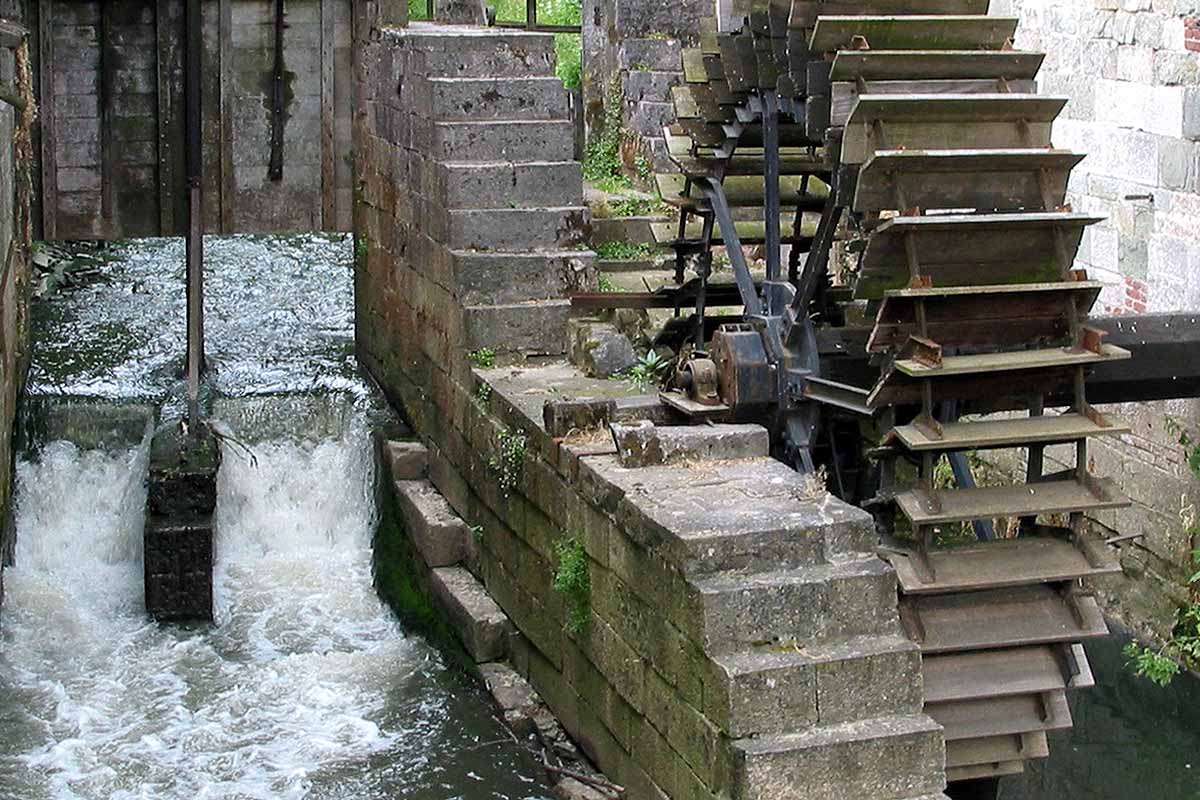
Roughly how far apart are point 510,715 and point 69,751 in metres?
1.94

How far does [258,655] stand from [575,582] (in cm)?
249

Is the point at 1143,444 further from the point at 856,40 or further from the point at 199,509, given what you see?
the point at 199,509

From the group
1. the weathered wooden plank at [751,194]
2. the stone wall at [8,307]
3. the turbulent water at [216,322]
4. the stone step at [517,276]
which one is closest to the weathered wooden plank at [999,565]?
the weathered wooden plank at [751,194]

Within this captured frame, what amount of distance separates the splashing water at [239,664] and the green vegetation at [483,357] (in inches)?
58.2

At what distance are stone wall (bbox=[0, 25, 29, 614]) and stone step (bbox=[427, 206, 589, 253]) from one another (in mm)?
2262

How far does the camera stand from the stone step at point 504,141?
10.2 metres

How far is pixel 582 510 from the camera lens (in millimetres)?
7832

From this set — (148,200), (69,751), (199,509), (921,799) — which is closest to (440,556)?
(199,509)

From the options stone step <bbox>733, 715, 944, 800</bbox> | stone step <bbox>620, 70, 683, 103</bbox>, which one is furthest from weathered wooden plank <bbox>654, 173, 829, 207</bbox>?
stone step <bbox>620, 70, 683, 103</bbox>

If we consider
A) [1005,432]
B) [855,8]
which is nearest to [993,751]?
[1005,432]

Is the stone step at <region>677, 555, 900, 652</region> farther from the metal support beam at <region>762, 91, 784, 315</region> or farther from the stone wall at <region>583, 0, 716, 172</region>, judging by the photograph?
the stone wall at <region>583, 0, 716, 172</region>

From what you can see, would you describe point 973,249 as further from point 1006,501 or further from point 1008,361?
point 1006,501

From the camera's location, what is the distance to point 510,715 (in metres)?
8.69

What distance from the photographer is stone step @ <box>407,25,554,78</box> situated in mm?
10305
